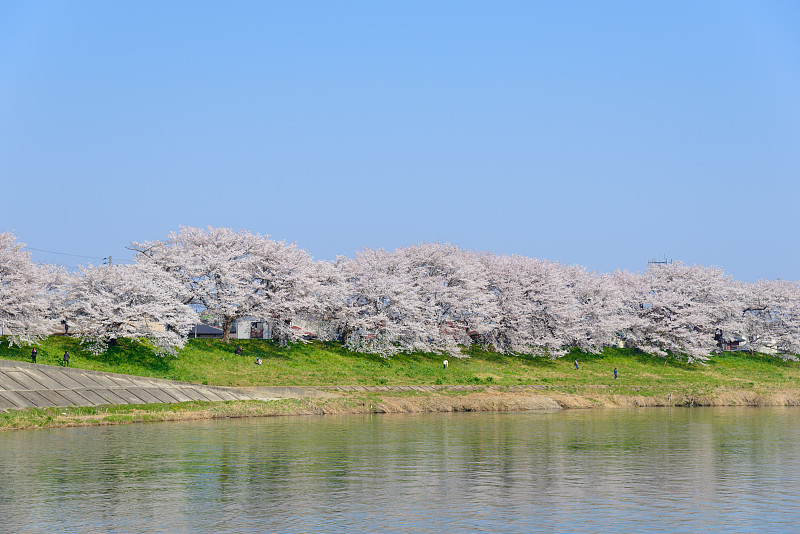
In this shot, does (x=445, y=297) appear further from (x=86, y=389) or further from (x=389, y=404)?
(x=86, y=389)

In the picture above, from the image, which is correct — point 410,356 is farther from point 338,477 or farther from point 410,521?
point 410,521

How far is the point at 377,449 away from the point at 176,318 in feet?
141

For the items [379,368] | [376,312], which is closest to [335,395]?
[379,368]

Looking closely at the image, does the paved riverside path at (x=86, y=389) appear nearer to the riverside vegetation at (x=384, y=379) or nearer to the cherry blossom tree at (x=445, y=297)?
the riverside vegetation at (x=384, y=379)

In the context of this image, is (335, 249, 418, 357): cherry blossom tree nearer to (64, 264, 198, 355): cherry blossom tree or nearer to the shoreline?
(64, 264, 198, 355): cherry blossom tree

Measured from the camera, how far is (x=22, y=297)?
7331cm

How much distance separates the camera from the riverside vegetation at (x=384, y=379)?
5641 cm

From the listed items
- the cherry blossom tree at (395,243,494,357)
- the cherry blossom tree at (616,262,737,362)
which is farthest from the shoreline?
the cherry blossom tree at (616,262,737,362)

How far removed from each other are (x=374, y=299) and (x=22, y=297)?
121 feet

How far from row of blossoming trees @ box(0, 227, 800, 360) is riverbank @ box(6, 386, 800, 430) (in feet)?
67.7

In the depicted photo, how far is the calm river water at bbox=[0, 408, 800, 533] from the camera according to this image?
23.8m


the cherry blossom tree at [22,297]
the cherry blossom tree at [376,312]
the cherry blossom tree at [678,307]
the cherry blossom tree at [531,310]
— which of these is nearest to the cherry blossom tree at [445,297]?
the cherry blossom tree at [376,312]

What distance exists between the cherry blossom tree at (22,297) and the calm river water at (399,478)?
2811 centimetres

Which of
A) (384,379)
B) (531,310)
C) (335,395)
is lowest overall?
(335,395)
